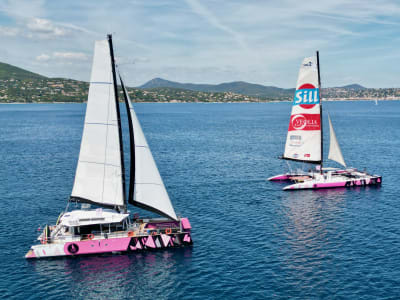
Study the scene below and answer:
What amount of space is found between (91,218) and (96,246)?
285 cm

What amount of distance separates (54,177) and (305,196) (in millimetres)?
45706

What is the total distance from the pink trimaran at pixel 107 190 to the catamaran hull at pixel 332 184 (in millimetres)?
27624

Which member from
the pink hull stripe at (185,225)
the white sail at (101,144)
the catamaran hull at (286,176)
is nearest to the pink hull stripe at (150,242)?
the pink hull stripe at (185,225)

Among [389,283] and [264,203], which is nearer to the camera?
[389,283]

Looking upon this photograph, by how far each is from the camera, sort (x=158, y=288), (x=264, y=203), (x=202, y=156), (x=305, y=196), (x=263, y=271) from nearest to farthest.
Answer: (x=158, y=288), (x=263, y=271), (x=264, y=203), (x=305, y=196), (x=202, y=156)

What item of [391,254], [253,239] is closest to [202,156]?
[253,239]

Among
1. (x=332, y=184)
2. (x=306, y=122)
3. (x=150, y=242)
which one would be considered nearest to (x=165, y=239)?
(x=150, y=242)

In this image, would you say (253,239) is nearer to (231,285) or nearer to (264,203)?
(231,285)

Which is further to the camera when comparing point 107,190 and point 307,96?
point 307,96

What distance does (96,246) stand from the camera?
3909cm

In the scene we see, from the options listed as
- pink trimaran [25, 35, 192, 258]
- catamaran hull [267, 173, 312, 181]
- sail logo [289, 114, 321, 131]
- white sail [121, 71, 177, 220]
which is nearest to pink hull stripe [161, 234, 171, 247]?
pink trimaran [25, 35, 192, 258]

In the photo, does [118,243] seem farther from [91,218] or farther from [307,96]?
[307,96]

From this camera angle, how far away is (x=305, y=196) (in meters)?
60.7

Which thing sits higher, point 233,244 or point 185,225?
point 185,225
